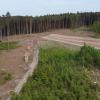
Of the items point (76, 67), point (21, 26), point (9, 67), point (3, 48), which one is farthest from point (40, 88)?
point (21, 26)

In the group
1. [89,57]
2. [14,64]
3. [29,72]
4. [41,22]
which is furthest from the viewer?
[41,22]

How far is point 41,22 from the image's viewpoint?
77.5ft

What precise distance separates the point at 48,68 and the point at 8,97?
11.0 feet

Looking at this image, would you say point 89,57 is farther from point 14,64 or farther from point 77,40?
point 77,40

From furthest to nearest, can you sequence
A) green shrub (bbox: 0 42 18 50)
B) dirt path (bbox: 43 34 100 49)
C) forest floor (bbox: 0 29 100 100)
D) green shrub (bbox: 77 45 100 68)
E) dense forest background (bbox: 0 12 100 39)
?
dense forest background (bbox: 0 12 100 39)
dirt path (bbox: 43 34 100 49)
green shrub (bbox: 0 42 18 50)
green shrub (bbox: 77 45 100 68)
forest floor (bbox: 0 29 100 100)

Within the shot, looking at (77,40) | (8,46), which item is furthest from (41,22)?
(8,46)

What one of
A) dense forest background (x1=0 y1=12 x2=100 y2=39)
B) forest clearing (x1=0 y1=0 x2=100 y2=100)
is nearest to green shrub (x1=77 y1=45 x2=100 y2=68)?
forest clearing (x1=0 y1=0 x2=100 y2=100)

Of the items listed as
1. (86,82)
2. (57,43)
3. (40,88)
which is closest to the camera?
(40,88)

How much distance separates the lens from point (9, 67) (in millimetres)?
13133

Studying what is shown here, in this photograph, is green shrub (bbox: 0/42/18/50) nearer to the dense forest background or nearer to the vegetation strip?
the vegetation strip

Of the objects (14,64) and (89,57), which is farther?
(89,57)

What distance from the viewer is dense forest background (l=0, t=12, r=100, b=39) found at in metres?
21.6

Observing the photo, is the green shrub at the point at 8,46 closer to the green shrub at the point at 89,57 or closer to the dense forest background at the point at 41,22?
the green shrub at the point at 89,57

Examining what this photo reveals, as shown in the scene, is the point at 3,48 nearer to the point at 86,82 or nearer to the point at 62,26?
the point at 86,82
